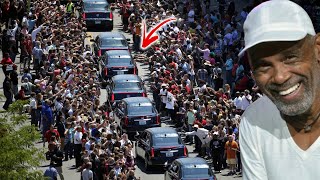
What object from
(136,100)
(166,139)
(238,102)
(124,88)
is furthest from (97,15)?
(166,139)

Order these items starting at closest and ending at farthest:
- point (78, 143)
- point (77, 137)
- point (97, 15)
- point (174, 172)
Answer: point (174, 172) → point (77, 137) → point (78, 143) → point (97, 15)

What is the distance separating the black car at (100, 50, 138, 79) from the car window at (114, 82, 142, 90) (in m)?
3.49

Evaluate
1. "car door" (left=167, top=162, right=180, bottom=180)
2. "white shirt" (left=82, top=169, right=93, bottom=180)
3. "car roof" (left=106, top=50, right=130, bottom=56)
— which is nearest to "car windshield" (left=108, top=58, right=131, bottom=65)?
"car roof" (left=106, top=50, right=130, bottom=56)

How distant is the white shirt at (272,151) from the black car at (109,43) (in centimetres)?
4320

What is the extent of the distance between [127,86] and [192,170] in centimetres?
1185

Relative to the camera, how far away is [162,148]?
32188 mm

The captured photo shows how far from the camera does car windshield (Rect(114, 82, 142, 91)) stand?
39812mm

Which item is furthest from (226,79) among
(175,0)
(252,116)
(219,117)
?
(252,116)

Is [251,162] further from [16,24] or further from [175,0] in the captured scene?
[175,0]

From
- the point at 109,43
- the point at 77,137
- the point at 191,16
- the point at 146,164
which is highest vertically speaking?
the point at 191,16

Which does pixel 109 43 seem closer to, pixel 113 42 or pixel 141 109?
pixel 113 42

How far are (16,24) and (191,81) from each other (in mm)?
9597

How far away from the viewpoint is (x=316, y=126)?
3.88 metres

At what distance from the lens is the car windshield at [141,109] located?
119ft
